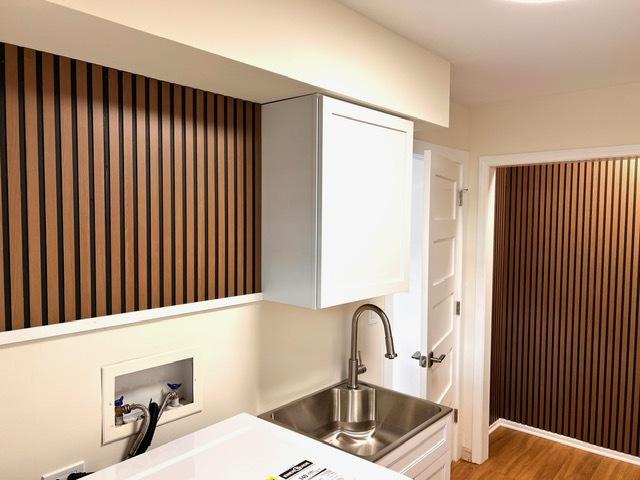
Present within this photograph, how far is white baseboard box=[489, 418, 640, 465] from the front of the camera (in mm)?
3413

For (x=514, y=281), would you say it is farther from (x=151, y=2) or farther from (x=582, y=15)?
(x=151, y=2)

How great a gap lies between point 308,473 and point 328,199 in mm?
826

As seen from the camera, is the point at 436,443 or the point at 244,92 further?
the point at 436,443

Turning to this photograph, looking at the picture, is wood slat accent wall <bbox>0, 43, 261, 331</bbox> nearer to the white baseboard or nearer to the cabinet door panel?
the cabinet door panel

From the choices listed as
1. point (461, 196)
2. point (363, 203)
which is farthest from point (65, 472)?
point (461, 196)

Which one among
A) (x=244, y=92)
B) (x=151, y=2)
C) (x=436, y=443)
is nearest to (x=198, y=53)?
(x=151, y=2)

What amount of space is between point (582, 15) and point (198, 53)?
52.4 inches

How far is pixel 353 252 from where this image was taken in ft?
5.73

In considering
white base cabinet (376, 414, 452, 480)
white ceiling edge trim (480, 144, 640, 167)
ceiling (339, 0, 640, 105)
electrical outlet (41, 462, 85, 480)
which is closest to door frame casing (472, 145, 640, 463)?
white ceiling edge trim (480, 144, 640, 167)

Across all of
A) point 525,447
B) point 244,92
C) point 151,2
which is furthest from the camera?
point 525,447

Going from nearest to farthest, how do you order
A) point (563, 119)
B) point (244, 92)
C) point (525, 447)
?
point (244, 92) < point (563, 119) < point (525, 447)

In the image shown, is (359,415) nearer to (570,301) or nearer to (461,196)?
(461,196)

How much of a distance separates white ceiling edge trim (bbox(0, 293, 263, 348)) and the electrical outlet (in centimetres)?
37

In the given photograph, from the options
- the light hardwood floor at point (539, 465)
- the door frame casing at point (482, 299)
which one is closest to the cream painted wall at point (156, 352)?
the door frame casing at point (482, 299)
